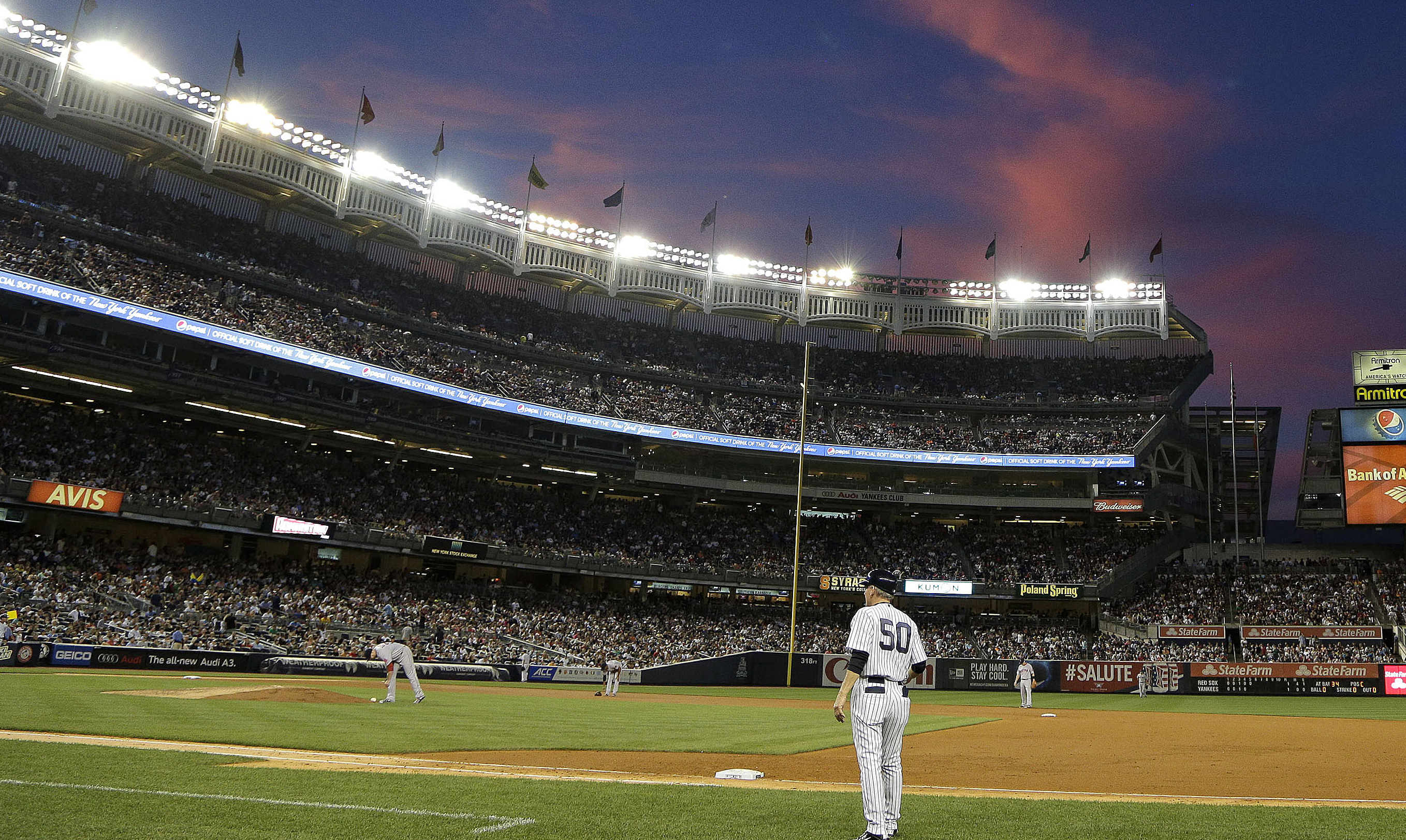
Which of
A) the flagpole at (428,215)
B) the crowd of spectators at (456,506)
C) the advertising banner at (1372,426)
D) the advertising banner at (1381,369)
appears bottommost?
the crowd of spectators at (456,506)

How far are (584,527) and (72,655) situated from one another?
91.3 ft

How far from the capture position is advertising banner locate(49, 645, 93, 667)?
92.6 feet

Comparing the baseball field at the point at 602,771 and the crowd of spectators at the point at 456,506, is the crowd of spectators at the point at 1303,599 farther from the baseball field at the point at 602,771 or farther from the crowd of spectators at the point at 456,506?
the baseball field at the point at 602,771

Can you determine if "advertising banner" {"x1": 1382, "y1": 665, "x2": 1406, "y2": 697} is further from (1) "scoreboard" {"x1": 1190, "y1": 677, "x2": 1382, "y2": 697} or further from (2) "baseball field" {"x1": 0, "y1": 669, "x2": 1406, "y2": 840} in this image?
(2) "baseball field" {"x1": 0, "y1": 669, "x2": 1406, "y2": 840}

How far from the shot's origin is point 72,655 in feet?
93.4

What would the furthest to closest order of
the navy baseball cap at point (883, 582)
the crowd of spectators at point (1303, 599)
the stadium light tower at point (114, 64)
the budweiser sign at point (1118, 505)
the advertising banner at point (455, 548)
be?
1. the budweiser sign at point (1118, 505)
2. the crowd of spectators at point (1303, 599)
3. the advertising banner at point (455, 548)
4. the stadium light tower at point (114, 64)
5. the navy baseball cap at point (883, 582)

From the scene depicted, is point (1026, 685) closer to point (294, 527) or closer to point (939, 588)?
point (939, 588)

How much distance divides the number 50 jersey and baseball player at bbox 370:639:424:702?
15.3 meters

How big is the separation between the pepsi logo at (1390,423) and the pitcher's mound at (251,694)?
149ft

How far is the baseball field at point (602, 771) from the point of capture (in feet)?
21.9

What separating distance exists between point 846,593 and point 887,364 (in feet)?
55.7

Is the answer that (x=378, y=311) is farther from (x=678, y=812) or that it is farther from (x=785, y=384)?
(x=678, y=812)

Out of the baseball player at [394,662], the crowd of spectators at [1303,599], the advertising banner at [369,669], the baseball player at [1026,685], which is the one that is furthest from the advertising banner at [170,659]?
the crowd of spectators at [1303,599]


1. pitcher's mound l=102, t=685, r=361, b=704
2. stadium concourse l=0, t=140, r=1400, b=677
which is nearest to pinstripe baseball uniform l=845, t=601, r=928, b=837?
pitcher's mound l=102, t=685, r=361, b=704
